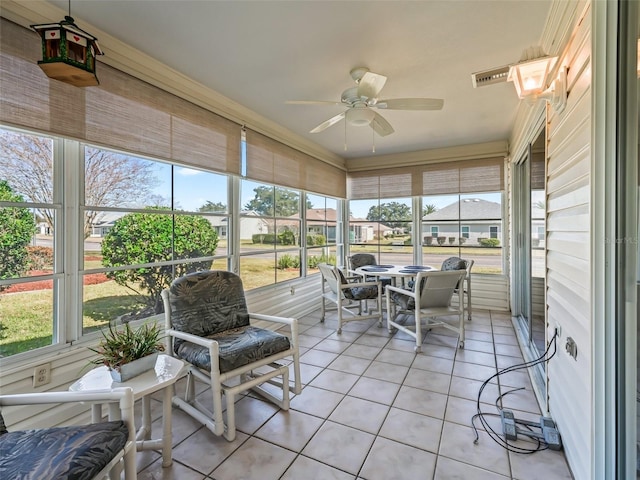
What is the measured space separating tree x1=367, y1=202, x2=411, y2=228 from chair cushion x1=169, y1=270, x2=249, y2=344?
144 inches

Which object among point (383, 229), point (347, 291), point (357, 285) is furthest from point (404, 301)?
point (383, 229)

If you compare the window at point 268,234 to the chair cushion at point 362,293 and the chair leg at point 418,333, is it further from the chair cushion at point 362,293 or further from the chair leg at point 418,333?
the chair leg at point 418,333

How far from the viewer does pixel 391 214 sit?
5.57m

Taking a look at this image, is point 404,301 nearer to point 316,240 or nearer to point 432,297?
point 432,297

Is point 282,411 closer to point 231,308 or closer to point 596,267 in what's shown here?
point 231,308

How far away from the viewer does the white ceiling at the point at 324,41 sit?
185cm

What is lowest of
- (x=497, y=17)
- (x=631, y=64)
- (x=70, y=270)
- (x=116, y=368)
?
(x=116, y=368)

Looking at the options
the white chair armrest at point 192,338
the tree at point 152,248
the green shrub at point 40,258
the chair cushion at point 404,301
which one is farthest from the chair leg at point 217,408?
the chair cushion at point 404,301

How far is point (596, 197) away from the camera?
1226 millimetres

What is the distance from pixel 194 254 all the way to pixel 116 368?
1.59 metres

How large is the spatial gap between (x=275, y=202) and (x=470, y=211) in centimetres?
319

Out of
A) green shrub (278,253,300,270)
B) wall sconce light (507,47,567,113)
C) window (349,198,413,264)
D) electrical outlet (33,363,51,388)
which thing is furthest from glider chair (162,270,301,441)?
window (349,198,413,264)

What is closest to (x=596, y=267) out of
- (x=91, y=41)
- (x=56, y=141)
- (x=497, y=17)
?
(x=497, y=17)

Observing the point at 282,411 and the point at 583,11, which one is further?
the point at 282,411
